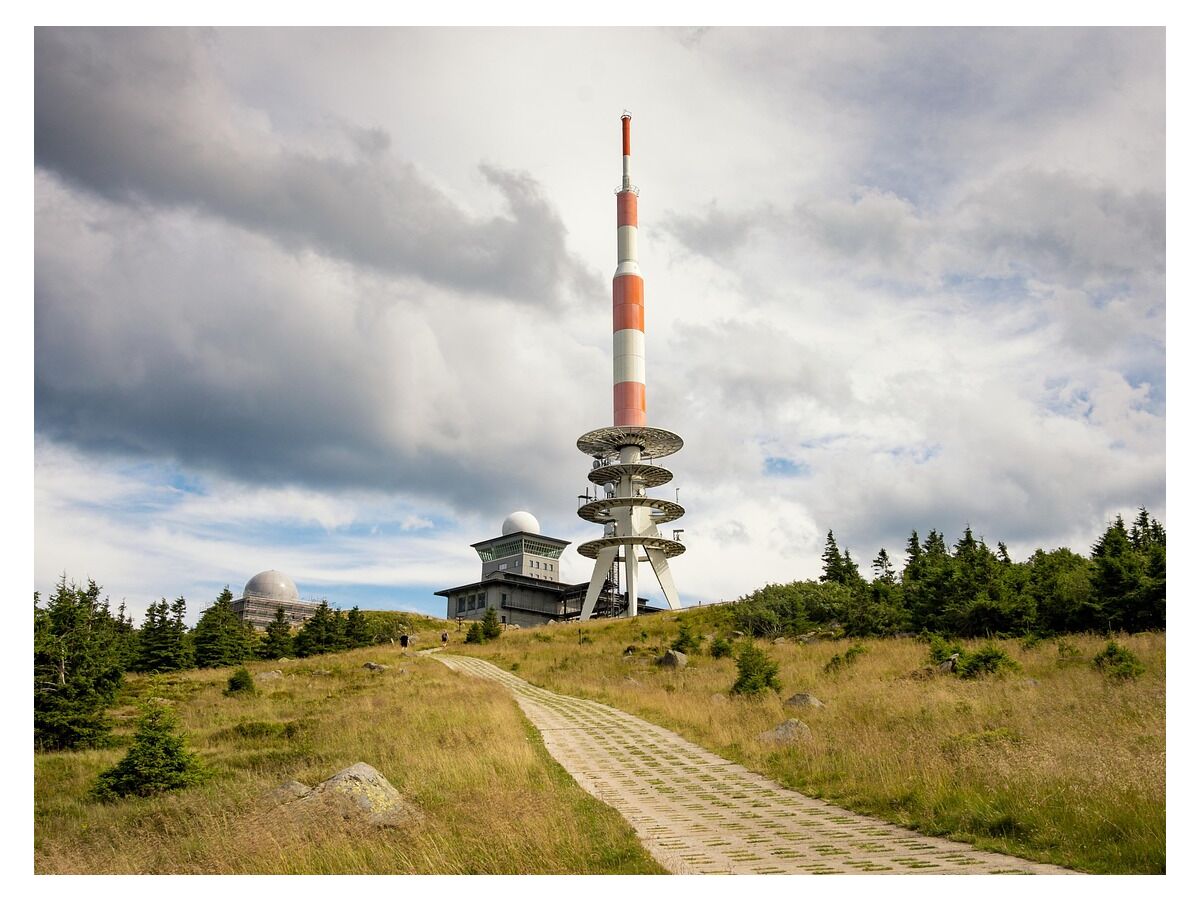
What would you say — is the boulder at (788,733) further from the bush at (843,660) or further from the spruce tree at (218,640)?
the spruce tree at (218,640)

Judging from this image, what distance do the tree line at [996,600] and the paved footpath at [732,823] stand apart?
67.0 ft

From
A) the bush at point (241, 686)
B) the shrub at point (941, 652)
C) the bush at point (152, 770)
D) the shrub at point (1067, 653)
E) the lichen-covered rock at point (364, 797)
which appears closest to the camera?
the lichen-covered rock at point (364, 797)

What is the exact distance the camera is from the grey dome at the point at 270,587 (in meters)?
106

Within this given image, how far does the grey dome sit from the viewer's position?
106 meters

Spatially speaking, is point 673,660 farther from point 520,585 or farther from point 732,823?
point 520,585

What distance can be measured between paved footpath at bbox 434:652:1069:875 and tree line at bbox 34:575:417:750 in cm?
1039

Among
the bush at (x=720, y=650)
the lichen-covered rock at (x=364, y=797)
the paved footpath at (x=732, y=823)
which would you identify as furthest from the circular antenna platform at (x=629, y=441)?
the lichen-covered rock at (x=364, y=797)

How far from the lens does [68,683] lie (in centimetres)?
2566

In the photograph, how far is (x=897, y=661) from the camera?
30469mm

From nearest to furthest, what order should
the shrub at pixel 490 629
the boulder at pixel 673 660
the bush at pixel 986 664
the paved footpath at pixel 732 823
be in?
the paved footpath at pixel 732 823
the bush at pixel 986 664
the boulder at pixel 673 660
the shrub at pixel 490 629

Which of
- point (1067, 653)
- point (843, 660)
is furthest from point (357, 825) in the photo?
point (843, 660)

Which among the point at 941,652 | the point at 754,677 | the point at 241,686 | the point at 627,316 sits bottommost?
the point at 241,686

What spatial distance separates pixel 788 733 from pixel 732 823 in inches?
276

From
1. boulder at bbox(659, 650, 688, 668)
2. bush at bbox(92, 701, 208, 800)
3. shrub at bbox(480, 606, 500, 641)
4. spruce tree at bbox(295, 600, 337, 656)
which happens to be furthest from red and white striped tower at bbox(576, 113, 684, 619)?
bush at bbox(92, 701, 208, 800)
